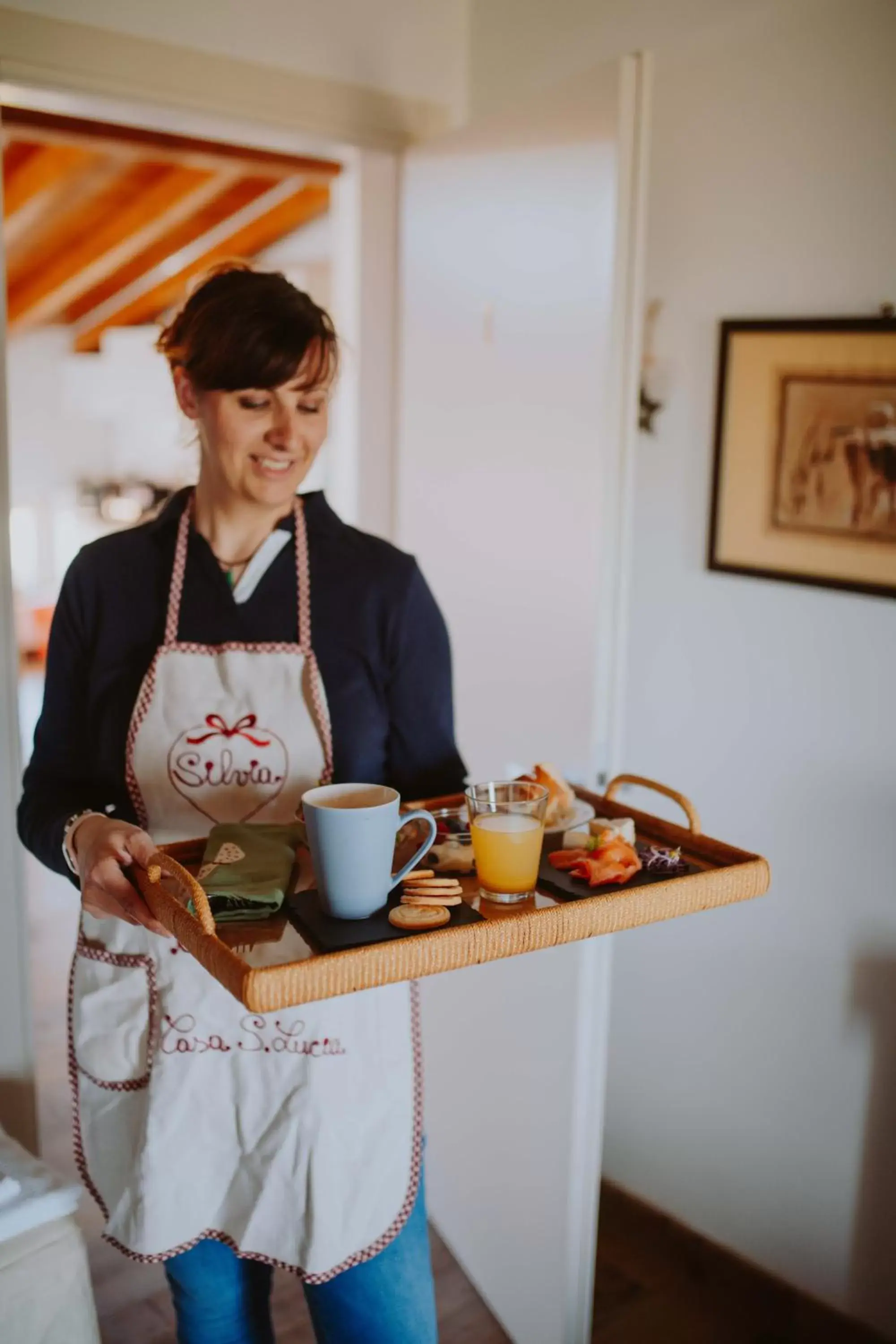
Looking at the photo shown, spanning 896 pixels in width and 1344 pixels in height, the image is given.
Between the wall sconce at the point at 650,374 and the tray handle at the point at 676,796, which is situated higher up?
the wall sconce at the point at 650,374

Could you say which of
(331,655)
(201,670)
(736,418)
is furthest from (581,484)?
(201,670)

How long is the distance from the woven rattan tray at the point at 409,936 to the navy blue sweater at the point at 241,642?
0.82 feet

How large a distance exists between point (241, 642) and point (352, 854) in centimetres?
43

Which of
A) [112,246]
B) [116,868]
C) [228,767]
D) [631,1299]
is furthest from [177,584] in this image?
[112,246]

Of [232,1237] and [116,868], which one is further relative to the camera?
[232,1237]

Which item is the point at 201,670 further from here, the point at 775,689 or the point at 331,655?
the point at 775,689

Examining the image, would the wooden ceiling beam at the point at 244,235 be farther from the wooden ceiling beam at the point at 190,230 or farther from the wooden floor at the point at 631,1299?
the wooden floor at the point at 631,1299

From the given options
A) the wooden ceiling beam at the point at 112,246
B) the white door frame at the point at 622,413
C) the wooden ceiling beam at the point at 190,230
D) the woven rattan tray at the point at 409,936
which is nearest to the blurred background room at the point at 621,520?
the white door frame at the point at 622,413

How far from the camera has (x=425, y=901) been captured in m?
1.04

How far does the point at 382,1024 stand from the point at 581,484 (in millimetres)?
796

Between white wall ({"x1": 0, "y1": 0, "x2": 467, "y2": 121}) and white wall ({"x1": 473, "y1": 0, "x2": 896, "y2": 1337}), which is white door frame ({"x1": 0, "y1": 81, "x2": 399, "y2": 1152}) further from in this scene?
white wall ({"x1": 473, "y1": 0, "x2": 896, "y2": 1337})

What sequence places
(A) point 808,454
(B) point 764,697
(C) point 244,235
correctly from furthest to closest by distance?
(C) point 244,235
(B) point 764,697
(A) point 808,454

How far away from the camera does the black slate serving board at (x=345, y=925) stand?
97 centimetres

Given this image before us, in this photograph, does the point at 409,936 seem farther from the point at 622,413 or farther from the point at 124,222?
the point at 124,222
